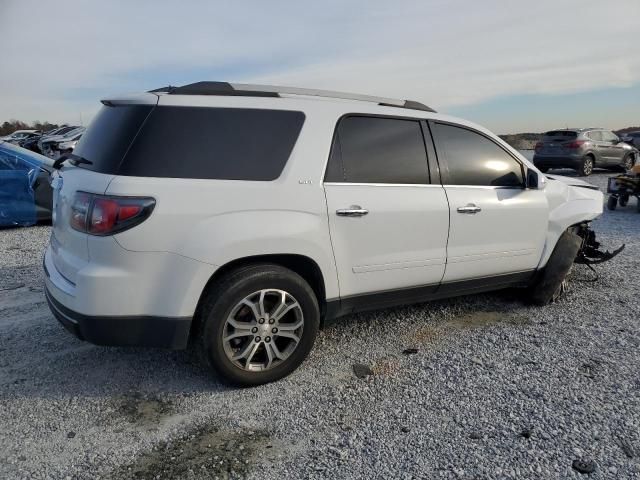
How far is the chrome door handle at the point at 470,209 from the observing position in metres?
3.89

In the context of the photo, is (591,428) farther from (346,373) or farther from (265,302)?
(265,302)

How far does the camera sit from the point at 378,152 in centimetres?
362

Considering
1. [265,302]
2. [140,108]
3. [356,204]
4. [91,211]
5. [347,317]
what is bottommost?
[347,317]

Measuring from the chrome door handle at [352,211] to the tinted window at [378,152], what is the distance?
199 mm

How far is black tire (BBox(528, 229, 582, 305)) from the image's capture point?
4.61m

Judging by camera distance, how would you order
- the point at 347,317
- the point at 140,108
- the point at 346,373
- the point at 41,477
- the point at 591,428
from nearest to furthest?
the point at 41,477 < the point at 591,428 < the point at 140,108 < the point at 346,373 < the point at 347,317

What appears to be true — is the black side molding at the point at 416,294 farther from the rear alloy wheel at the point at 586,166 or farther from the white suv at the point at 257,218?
the rear alloy wheel at the point at 586,166

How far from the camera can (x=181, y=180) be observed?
2.91 m

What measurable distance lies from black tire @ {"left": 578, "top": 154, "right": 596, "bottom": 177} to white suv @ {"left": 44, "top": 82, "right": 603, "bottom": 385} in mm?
14888

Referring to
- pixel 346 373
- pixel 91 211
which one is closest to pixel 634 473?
pixel 346 373

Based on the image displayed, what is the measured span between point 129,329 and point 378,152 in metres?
2.04

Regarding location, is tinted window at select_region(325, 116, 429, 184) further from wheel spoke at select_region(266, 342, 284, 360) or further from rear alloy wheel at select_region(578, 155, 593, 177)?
rear alloy wheel at select_region(578, 155, 593, 177)

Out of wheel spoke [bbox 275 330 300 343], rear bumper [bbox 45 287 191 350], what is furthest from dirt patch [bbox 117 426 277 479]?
wheel spoke [bbox 275 330 300 343]

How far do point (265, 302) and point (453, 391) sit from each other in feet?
4.37
